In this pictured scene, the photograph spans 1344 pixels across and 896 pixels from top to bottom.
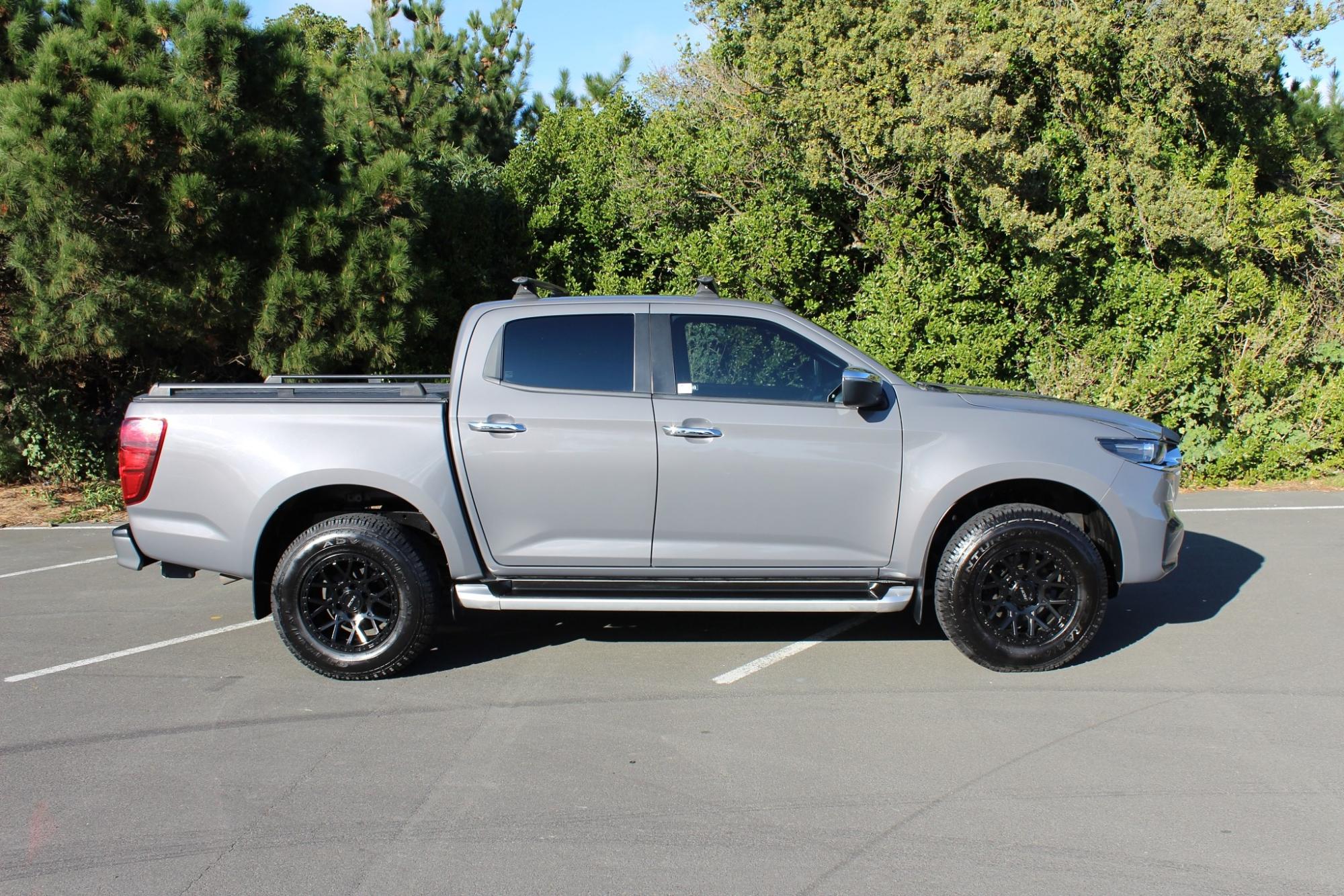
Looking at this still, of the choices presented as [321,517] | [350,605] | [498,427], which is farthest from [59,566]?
[498,427]

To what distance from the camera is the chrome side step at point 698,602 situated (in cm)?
548

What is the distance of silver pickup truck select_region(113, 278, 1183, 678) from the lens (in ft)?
18.0

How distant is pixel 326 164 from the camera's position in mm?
11828

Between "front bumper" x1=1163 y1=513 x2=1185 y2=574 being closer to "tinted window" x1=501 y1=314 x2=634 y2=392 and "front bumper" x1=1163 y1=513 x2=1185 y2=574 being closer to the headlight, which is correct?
the headlight

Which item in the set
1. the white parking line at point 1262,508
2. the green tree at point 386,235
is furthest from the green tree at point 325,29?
the white parking line at point 1262,508

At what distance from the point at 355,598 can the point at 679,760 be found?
6.58 feet

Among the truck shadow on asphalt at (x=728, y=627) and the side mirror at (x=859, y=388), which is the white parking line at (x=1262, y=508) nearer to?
the truck shadow on asphalt at (x=728, y=627)

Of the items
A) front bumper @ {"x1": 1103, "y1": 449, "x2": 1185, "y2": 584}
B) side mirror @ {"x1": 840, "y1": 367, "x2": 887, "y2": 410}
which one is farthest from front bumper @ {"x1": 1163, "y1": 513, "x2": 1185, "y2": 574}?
side mirror @ {"x1": 840, "y1": 367, "x2": 887, "y2": 410}

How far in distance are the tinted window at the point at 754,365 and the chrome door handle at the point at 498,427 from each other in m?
0.84

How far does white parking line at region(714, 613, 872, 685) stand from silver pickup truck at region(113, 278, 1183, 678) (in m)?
0.37

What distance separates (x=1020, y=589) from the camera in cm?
554

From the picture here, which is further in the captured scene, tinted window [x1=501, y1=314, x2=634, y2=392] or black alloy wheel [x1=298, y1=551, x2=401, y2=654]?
tinted window [x1=501, y1=314, x2=634, y2=392]

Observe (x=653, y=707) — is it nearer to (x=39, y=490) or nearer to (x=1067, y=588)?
(x=1067, y=588)

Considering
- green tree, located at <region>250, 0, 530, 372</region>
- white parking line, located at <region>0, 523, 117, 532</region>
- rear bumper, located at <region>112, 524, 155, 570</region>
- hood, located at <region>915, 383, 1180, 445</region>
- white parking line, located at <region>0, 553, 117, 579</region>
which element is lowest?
white parking line, located at <region>0, 523, 117, 532</region>
